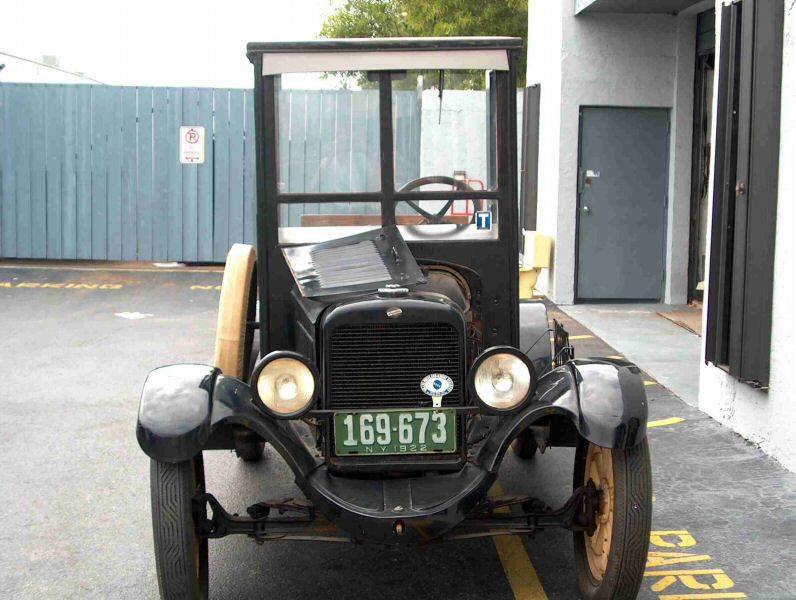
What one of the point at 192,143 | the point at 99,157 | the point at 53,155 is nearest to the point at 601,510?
the point at 192,143

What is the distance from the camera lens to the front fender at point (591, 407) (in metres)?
3.70

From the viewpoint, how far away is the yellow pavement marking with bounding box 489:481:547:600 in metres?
4.08

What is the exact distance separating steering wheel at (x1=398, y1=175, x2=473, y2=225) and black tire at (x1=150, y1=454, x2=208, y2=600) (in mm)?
1775

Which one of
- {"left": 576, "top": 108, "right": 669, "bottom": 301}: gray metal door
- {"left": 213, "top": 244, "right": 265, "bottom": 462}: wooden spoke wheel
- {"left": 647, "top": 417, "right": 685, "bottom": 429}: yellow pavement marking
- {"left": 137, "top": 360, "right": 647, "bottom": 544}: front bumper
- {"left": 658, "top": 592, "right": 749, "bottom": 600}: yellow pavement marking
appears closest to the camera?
{"left": 137, "top": 360, "right": 647, "bottom": 544}: front bumper

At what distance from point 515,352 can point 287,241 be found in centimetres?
151

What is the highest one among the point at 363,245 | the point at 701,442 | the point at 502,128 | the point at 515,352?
the point at 502,128

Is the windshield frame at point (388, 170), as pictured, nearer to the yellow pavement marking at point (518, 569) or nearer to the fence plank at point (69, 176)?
the yellow pavement marking at point (518, 569)

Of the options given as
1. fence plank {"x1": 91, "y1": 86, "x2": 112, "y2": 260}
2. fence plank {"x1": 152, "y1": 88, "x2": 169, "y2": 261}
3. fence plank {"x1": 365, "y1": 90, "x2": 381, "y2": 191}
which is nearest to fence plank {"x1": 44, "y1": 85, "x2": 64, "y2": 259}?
fence plank {"x1": 91, "y1": 86, "x2": 112, "y2": 260}

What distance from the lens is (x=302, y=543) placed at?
4.64 meters

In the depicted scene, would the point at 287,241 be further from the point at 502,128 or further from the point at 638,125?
the point at 638,125

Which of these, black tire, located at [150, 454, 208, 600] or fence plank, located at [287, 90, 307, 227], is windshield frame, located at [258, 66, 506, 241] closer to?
fence plank, located at [287, 90, 307, 227]

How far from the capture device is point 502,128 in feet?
15.7

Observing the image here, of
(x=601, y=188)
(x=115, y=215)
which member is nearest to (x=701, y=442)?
(x=601, y=188)

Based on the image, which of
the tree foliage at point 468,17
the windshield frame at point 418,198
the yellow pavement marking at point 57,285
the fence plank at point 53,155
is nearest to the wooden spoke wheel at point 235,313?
the windshield frame at point 418,198
